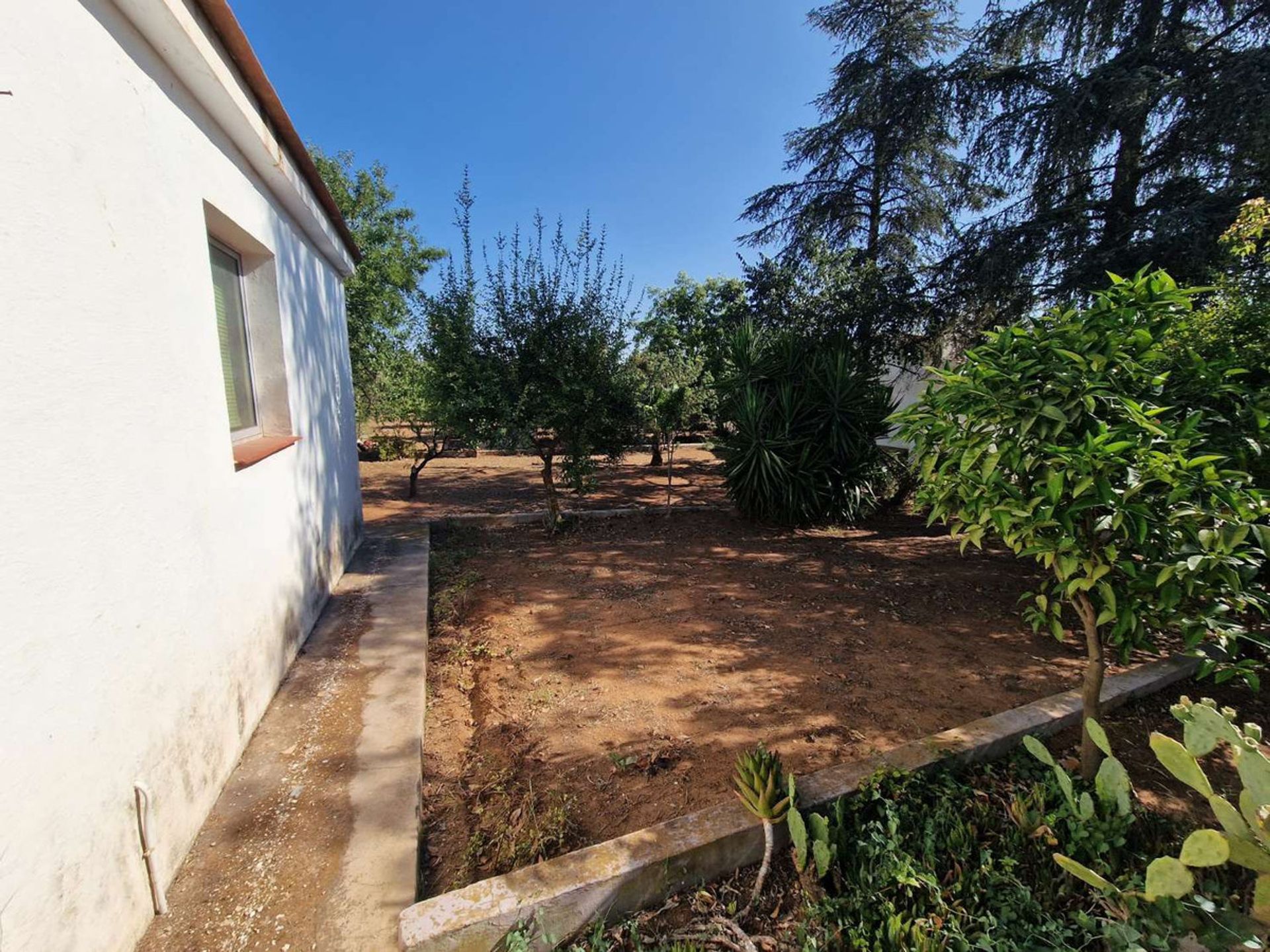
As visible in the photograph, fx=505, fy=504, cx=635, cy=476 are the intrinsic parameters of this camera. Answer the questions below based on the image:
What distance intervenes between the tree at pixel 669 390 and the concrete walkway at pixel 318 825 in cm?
444

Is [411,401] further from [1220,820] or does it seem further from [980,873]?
[1220,820]

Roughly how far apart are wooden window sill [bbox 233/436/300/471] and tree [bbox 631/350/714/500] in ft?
13.3

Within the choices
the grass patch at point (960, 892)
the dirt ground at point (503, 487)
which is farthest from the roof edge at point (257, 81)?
the dirt ground at point (503, 487)

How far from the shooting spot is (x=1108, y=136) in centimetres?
594

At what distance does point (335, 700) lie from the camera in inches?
110

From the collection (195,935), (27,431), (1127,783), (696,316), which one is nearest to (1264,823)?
(1127,783)

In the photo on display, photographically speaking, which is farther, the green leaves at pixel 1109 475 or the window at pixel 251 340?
the window at pixel 251 340

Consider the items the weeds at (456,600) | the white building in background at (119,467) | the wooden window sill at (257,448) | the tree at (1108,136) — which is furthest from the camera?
the tree at (1108,136)

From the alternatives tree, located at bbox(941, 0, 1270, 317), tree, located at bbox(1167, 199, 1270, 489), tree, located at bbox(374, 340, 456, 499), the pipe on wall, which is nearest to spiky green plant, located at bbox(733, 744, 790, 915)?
the pipe on wall

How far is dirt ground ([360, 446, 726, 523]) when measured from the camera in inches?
336

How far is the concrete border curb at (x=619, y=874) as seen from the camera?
151 centimetres

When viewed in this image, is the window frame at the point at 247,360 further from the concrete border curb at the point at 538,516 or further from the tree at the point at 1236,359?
the tree at the point at 1236,359

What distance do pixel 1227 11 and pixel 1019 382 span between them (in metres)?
7.95

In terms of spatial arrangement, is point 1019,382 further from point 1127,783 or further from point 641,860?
point 641,860
